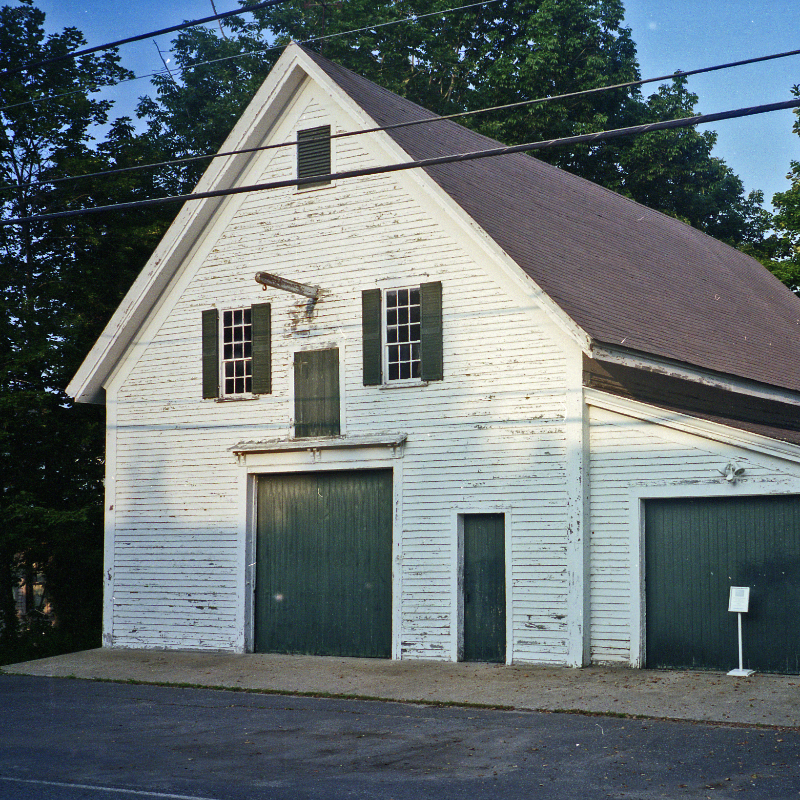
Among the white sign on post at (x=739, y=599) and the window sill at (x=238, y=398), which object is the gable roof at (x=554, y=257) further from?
the white sign on post at (x=739, y=599)

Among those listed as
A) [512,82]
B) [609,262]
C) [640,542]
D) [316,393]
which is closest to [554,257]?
[609,262]

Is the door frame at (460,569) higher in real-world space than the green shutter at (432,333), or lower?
lower

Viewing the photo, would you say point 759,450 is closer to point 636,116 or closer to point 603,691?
point 603,691

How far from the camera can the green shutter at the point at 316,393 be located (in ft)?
58.9

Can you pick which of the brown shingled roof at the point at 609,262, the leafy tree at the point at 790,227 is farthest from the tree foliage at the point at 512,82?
the brown shingled roof at the point at 609,262

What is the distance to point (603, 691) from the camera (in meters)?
13.4

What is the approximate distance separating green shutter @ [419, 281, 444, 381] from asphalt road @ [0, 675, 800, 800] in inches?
217

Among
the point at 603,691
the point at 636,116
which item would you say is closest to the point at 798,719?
the point at 603,691

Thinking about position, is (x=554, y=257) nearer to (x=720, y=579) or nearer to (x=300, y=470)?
(x=300, y=470)

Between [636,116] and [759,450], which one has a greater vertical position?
[636,116]

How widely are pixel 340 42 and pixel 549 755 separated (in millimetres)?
30877

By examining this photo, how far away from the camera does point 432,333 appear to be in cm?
1700

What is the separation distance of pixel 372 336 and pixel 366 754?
28.2ft

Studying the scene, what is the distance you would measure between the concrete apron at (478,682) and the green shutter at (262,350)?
4.58m
